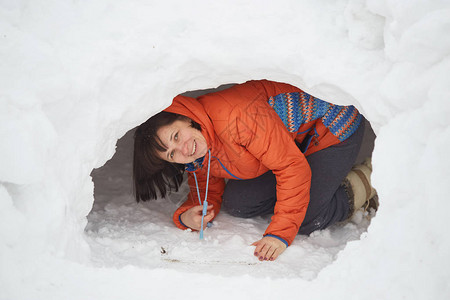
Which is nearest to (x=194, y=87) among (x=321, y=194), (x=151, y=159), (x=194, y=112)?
(x=194, y=112)

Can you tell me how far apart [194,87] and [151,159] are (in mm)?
433

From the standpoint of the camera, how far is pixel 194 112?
1438mm

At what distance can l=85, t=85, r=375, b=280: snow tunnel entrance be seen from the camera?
1239mm

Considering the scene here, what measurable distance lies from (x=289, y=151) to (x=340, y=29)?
21.5 inches

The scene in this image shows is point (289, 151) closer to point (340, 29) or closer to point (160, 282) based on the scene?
point (340, 29)

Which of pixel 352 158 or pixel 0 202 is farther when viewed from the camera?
pixel 352 158

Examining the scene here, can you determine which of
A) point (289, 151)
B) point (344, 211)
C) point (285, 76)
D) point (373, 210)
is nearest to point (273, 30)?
point (285, 76)

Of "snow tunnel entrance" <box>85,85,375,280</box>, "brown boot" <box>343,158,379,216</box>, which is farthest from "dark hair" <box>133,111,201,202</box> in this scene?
"brown boot" <box>343,158,379,216</box>

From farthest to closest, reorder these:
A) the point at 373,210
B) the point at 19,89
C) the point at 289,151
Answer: the point at 373,210
the point at 289,151
the point at 19,89

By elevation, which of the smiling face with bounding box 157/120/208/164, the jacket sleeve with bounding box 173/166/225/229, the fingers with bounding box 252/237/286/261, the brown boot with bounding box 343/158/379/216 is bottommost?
the jacket sleeve with bounding box 173/166/225/229

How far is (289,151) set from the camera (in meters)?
1.46

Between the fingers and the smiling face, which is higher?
the smiling face

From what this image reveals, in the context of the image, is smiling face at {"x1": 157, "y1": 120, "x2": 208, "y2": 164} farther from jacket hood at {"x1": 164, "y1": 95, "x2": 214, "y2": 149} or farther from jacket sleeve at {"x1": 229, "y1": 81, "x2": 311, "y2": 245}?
jacket sleeve at {"x1": 229, "y1": 81, "x2": 311, "y2": 245}

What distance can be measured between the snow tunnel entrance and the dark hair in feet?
0.45
